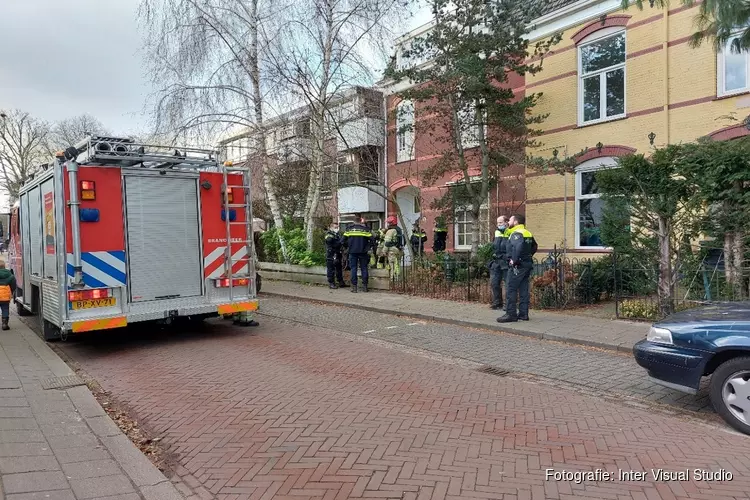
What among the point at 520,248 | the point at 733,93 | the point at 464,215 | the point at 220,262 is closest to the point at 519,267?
the point at 520,248

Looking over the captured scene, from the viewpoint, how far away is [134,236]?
765 centimetres

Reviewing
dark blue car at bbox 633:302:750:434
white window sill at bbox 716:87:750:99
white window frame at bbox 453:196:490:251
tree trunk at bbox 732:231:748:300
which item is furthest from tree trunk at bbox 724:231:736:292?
white window frame at bbox 453:196:490:251

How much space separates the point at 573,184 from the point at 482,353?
28.7ft

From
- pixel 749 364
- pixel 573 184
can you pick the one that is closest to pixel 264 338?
pixel 749 364

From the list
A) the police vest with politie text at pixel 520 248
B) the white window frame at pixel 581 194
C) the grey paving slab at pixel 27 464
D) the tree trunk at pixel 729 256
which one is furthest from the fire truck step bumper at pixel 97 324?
the white window frame at pixel 581 194

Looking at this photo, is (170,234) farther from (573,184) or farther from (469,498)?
(573,184)

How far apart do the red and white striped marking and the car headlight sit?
5984 mm

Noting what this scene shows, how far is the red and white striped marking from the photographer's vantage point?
8.34m

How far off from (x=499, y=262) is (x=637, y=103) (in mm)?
6484

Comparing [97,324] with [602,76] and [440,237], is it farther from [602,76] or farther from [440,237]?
[602,76]

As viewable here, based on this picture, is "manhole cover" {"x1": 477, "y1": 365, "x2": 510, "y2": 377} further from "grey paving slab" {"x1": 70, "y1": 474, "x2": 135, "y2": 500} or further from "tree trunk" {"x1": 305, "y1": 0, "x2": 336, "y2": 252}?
"tree trunk" {"x1": 305, "y1": 0, "x2": 336, "y2": 252}

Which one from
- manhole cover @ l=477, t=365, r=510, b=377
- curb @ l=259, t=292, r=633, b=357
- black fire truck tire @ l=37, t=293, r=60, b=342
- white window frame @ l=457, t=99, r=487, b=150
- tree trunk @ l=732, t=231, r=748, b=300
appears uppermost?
white window frame @ l=457, t=99, r=487, b=150

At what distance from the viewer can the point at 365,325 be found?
32.3 feet

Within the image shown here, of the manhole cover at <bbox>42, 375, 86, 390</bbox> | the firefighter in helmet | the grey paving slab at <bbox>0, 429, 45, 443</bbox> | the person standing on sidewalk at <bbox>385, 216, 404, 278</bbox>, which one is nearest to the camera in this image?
the grey paving slab at <bbox>0, 429, 45, 443</bbox>
